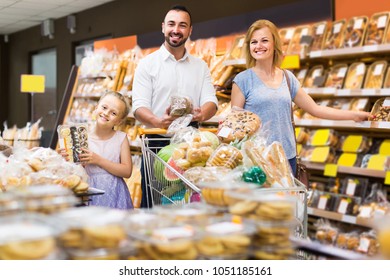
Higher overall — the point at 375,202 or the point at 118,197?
the point at 118,197

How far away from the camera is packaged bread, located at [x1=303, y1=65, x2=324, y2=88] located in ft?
15.7

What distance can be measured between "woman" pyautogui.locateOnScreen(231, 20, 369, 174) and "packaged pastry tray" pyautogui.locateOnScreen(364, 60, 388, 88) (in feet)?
5.11

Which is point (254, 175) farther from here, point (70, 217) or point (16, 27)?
point (16, 27)

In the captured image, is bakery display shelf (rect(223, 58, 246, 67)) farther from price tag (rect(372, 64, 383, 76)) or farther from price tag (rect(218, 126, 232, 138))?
price tag (rect(218, 126, 232, 138))

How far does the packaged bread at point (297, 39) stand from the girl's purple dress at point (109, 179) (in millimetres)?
2305

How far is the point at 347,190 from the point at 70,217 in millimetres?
3841

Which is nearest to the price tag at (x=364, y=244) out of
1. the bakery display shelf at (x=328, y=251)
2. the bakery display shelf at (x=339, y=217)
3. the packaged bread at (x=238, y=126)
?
the bakery display shelf at (x=339, y=217)

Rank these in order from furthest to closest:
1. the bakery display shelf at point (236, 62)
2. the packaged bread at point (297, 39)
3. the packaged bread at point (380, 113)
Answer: the bakery display shelf at point (236, 62)
the packaged bread at point (297, 39)
the packaged bread at point (380, 113)

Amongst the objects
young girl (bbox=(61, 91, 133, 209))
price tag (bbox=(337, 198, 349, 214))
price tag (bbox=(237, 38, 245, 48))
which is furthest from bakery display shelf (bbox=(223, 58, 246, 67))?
young girl (bbox=(61, 91, 133, 209))

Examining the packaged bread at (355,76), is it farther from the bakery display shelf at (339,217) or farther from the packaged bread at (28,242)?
the packaged bread at (28,242)

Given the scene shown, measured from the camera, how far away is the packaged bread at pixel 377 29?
4.28 m

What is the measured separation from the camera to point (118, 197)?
2859 mm

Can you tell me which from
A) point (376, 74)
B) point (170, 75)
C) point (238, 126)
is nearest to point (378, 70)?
point (376, 74)

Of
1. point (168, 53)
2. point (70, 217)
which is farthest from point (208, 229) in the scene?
point (168, 53)
